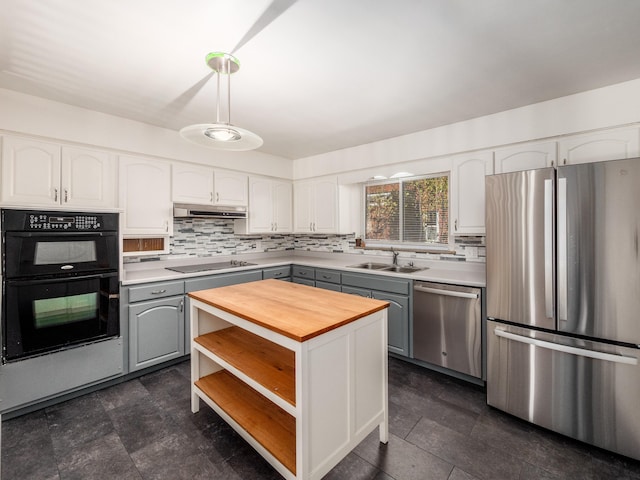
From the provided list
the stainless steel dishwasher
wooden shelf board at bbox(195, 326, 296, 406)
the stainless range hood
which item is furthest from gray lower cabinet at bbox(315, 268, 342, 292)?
wooden shelf board at bbox(195, 326, 296, 406)

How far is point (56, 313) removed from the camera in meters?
2.23

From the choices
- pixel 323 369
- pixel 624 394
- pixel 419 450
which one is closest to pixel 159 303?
pixel 323 369

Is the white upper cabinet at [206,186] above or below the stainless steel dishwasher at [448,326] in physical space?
above

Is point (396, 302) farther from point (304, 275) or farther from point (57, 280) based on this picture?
point (57, 280)

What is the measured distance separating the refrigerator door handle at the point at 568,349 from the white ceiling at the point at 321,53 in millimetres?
1808

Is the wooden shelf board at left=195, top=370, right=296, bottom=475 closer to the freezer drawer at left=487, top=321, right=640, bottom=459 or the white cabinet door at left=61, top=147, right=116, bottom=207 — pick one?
the freezer drawer at left=487, top=321, right=640, bottom=459

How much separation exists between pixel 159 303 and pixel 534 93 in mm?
3661

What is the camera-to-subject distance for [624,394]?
173 centimetres

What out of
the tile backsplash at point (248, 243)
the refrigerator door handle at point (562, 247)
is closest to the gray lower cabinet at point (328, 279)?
the tile backsplash at point (248, 243)

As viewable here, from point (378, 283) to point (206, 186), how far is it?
7.41ft

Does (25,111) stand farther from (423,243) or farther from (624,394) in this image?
(624,394)

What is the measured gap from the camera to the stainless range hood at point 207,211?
3.09 m

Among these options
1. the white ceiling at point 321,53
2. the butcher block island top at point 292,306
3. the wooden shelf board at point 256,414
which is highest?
the white ceiling at point 321,53

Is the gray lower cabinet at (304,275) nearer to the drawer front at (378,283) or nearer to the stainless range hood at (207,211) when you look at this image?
the drawer front at (378,283)
